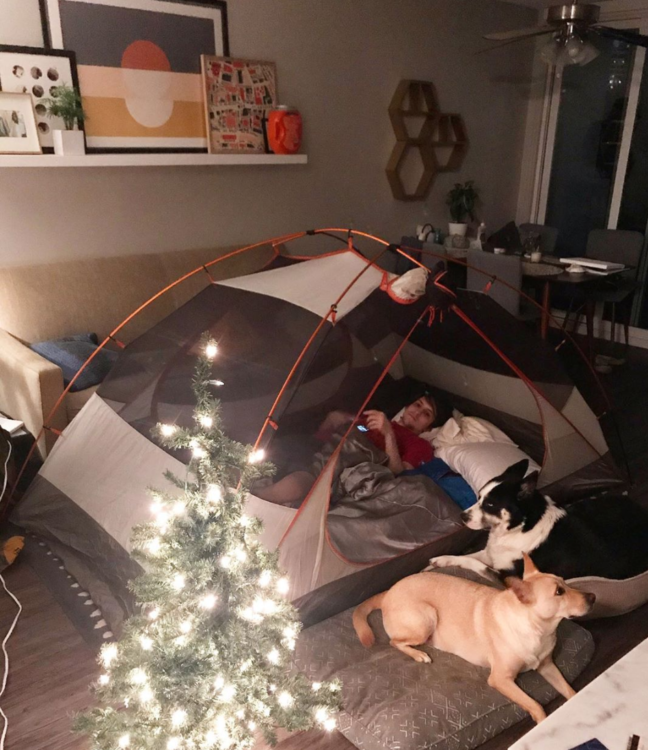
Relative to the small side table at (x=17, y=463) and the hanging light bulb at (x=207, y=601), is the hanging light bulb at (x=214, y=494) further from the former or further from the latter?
the small side table at (x=17, y=463)

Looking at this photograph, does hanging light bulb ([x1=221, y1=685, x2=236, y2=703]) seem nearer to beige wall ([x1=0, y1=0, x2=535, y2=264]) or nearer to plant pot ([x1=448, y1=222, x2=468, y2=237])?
beige wall ([x1=0, y1=0, x2=535, y2=264])

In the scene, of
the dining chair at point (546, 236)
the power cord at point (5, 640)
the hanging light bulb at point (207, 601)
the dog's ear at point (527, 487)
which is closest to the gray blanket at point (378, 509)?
the dog's ear at point (527, 487)

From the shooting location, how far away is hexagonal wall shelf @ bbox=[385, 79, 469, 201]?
432 centimetres

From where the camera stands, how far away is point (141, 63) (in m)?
3.16

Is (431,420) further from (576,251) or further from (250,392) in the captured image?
(576,251)

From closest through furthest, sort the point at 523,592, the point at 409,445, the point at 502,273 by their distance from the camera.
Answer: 1. the point at 523,592
2. the point at 409,445
3. the point at 502,273

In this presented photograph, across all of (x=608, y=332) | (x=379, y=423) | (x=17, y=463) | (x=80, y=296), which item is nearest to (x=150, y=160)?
(x=80, y=296)

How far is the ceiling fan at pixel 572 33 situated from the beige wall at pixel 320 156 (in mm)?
1219

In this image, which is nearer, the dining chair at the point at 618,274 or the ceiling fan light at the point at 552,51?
the ceiling fan light at the point at 552,51

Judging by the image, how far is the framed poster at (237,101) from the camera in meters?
3.39

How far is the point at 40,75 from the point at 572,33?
7.56 feet

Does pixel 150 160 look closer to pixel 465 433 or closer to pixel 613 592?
pixel 465 433

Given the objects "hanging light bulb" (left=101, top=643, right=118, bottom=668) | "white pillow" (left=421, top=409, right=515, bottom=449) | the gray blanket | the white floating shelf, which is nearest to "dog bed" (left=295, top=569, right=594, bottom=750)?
the gray blanket

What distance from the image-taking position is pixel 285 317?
7.66ft
